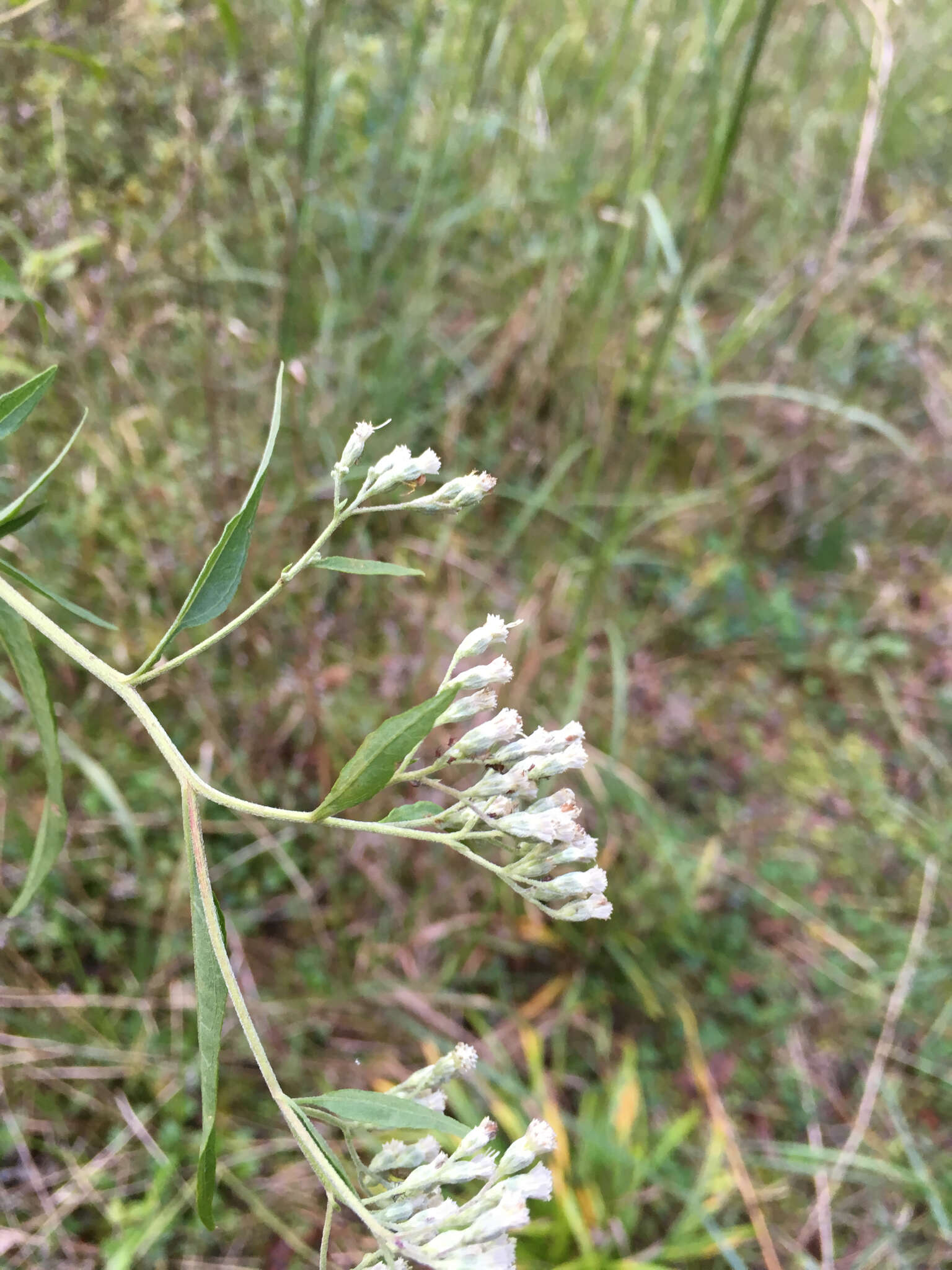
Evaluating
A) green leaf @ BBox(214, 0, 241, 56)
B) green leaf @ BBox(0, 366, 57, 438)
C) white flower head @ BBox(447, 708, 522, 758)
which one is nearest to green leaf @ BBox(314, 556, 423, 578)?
white flower head @ BBox(447, 708, 522, 758)

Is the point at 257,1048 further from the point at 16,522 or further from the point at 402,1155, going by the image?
the point at 16,522

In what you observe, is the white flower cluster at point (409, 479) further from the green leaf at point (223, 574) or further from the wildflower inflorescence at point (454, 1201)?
the wildflower inflorescence at point (454, 1201)

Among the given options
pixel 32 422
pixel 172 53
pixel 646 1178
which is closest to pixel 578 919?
pixel 646 1178

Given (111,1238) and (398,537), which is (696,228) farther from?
(111,1238)

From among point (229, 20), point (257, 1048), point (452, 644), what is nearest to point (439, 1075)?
point (257, 1048)

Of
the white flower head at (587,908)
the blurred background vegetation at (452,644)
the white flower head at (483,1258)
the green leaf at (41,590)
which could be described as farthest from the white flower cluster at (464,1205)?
the blurred background vegetation at (452,644)

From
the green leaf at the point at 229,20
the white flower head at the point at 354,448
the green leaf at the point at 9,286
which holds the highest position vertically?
the green leaf at the point at 229,20
